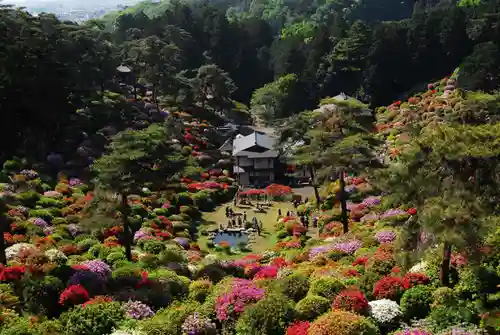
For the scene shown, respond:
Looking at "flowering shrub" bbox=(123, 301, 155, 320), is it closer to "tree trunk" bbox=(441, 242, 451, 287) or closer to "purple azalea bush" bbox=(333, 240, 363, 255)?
"tree trunk" bbox=(441, 242, 451, 287)

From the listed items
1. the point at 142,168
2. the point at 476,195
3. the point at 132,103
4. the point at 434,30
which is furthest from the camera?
the point at 434,30

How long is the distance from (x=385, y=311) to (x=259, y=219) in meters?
27.3

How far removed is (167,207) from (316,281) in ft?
88.1

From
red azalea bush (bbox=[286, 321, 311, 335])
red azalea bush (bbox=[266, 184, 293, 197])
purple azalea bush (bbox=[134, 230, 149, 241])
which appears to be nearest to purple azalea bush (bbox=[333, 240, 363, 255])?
red azalea bush (bbox=[286, 321, 311, 335])

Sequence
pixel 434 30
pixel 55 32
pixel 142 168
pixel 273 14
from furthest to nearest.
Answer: pixel 273 14
pixel 434 30
pixel 55 32
pixel 142 168

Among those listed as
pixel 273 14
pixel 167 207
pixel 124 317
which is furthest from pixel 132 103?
pixel 273 14

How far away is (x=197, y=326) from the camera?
2094 cm

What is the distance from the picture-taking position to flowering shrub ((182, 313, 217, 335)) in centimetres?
2081

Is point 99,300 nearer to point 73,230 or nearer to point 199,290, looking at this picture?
point 199,290

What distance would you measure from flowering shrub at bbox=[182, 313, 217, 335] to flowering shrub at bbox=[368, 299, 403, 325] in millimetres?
6133

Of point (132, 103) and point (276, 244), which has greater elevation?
point (132, 103)

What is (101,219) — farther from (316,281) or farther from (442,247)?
(442,247)

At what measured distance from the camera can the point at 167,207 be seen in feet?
156

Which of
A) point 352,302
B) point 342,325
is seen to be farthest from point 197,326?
point 352,302
